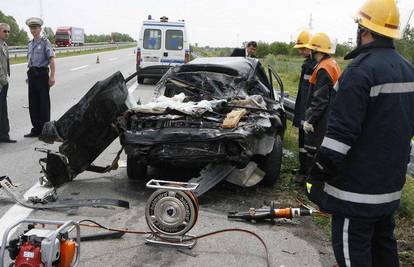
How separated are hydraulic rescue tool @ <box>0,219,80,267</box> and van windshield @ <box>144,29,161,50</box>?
1536 centimetres

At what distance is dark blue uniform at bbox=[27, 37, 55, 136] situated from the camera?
8.11 m

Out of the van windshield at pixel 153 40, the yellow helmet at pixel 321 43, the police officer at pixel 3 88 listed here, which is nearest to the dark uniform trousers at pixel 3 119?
the police officer at pixel 3 88

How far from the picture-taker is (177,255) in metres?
3.89

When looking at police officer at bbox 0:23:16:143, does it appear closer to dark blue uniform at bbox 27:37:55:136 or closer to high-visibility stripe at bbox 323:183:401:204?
dark blue uniform at bbox 27:37:55:136

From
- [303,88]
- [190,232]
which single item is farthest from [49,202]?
[303,88]

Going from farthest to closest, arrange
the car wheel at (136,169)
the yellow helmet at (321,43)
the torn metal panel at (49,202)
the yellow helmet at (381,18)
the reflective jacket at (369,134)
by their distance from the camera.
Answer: the car wheel at (136,169) < the yellow helmet at (321,43) < the torn metal panel at (49,202) < the yellow helmet at (381,18) < the reflective jacket at (369,134)

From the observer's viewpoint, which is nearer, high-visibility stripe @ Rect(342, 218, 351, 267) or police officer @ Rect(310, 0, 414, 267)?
police officer @ Rect(310, 0, 414, 267)

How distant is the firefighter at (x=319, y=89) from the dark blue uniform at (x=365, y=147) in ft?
6.78

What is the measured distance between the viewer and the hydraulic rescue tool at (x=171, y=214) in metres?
3.93

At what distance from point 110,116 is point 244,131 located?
60.0 inches

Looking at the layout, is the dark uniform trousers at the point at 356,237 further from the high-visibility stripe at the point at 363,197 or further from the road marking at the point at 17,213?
the road marking at the point at 17,213

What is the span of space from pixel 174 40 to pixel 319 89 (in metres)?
13.2

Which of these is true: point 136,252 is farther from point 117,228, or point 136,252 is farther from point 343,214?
point 343,214

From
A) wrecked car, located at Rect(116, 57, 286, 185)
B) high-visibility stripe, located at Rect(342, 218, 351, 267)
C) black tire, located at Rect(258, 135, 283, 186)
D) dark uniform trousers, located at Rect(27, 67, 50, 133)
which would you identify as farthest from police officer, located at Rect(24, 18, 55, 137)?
high-visibility stripe, located at Rect(342, 218, 351, 267)
